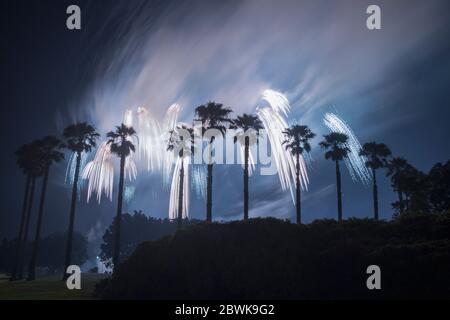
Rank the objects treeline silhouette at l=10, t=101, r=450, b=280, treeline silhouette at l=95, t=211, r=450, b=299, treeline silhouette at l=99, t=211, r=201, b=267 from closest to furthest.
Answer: treeline silhouette at l=95, t=211, r=450, b=299
treeline silhouette at l=10, t=101, r=450, b=280
treeline silhouette at l=99, t=211, r=201, b=267

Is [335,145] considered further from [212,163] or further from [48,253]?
[48,253]

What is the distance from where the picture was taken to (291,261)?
26.6 metres

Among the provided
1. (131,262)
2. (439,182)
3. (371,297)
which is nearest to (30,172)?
(131,262)

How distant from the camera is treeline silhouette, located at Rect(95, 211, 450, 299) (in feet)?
80.5

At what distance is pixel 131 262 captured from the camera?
3183cm

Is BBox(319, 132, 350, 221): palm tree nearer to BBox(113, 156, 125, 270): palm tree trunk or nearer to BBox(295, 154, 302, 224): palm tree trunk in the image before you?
BBox(295, 154, 302, 224): palm tree trunk

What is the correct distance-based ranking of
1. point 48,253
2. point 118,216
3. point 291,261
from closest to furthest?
point 291,261
point 118,216
point 48,253

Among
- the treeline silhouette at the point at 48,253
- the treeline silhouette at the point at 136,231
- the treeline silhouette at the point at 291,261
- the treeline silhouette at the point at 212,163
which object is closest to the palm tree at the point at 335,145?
the treeline silhouette at the point at 212,163

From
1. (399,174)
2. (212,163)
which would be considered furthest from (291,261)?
(399,174)

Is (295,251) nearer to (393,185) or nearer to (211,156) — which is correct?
(211,156)

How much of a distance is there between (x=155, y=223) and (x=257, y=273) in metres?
101

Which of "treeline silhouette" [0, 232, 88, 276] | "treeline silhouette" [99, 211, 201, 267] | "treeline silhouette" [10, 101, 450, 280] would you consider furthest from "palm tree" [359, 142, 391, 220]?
"treeline silhouette" [0, 232, 88, 276]

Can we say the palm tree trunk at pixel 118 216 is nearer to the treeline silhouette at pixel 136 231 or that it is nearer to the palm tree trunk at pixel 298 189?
the palm tree trunk at pixel 298 189
